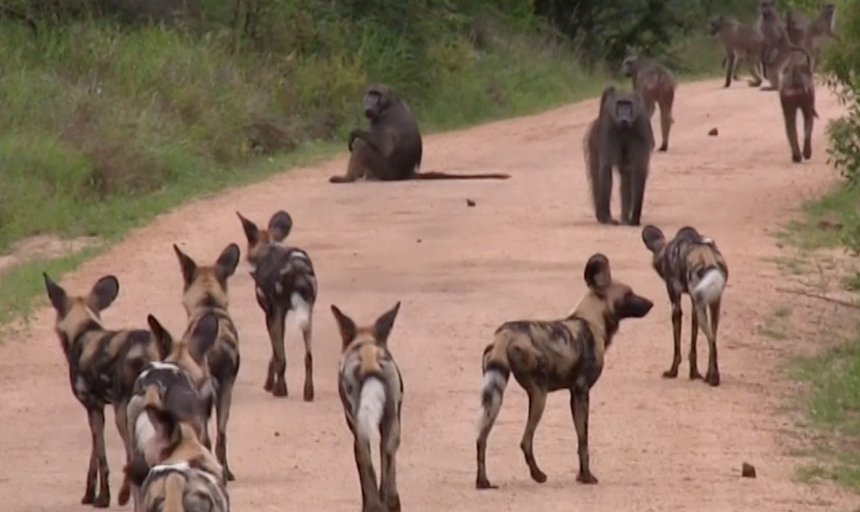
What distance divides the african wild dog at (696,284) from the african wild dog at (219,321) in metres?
2.76

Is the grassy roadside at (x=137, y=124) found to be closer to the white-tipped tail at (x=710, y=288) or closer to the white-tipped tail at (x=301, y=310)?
the white-tipped tail at (x=301, y=310)

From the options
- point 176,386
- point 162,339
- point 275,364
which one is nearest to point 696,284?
point 275,364

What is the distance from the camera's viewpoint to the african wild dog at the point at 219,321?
8.70 m

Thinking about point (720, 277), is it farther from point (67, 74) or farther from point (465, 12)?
point (465, 12)

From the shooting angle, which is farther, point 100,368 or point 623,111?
point 623,111

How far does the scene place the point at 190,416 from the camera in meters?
6.74

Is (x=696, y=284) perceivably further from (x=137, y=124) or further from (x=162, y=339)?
(x=137, y=124)

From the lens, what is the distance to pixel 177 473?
589 cm

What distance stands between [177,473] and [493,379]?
9.27 ft

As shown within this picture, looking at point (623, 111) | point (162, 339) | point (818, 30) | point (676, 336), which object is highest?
point (818, 30)

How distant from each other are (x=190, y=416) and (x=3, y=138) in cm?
1257

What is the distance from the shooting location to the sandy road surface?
871cm

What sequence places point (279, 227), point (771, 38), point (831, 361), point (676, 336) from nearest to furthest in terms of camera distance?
1. point (279, 227)
2. point (676, 336)
3. point (831, 361)
4. point (771, 38)

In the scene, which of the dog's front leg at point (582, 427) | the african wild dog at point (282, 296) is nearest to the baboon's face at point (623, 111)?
the african wild dog at point (282, 296)
